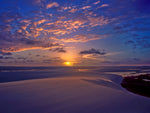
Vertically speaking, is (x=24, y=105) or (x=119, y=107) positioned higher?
(x=24, y=105)

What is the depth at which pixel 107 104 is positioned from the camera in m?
3.95

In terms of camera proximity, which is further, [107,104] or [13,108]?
[107,104]

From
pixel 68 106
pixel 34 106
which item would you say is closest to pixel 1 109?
pixel 34 106

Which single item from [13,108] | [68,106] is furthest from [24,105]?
[68,106]

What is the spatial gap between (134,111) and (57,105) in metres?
2.64

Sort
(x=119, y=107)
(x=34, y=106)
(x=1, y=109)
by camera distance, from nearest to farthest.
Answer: (x=1, y=109)
(x=34, y=106)
(x=119, y=107)

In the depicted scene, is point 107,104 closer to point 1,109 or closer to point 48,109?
point 48,109

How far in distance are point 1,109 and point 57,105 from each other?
1.73 metres

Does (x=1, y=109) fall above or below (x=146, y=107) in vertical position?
above

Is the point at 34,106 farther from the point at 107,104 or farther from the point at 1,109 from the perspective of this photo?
the point at 107,104

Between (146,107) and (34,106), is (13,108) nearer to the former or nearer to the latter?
(34,106)

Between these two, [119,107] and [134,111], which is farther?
[119,107]

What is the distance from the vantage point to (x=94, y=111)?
3.36 meters

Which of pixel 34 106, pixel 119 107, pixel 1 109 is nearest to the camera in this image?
pixel 1 109
